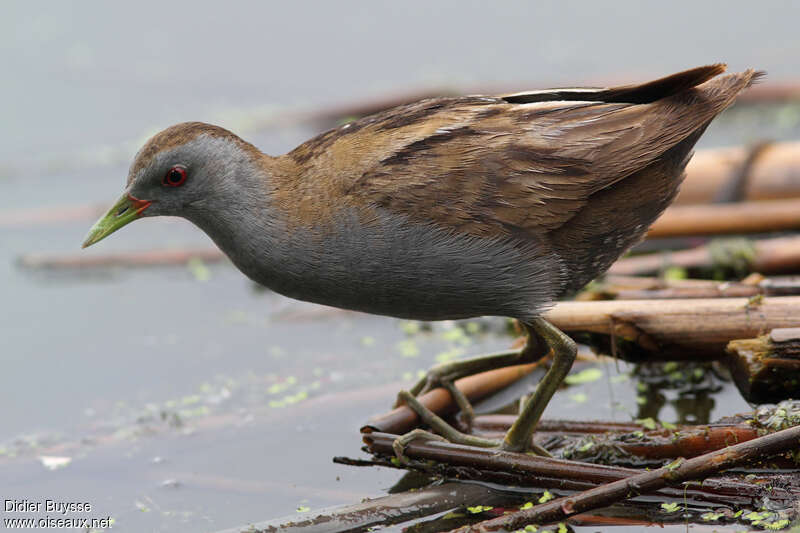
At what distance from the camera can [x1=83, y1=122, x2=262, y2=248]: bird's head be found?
156 inches

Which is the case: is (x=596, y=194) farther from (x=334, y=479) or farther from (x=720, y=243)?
(x=720, y=243)

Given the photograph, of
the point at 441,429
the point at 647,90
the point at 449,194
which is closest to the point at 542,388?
the point at 441,429

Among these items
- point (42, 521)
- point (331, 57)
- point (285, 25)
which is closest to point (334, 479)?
point (42, 521)

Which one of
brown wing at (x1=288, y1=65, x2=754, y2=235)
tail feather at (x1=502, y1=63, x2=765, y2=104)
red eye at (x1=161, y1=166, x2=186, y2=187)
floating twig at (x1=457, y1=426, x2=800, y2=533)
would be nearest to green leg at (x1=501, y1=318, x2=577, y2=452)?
brown wing at (x1=288, y1=65, x2=754, y2=235)

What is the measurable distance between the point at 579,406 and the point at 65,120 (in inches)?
245

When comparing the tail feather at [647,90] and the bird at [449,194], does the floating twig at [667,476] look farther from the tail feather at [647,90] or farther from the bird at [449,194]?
the tail feather at [647,90]

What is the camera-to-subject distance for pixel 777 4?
35.9ft

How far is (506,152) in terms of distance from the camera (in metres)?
3.89

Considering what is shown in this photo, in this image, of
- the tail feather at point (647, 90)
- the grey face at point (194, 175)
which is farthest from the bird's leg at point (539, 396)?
the grey face at point (194, 175)

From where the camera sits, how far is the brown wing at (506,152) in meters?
3.85

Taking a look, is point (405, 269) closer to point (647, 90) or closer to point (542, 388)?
Answer: point (542, 388)

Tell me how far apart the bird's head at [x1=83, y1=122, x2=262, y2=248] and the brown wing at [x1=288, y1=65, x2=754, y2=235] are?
0.92ft

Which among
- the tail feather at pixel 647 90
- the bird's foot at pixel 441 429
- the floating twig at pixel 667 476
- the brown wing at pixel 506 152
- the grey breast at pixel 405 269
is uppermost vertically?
the tail feather at pixel 647 90

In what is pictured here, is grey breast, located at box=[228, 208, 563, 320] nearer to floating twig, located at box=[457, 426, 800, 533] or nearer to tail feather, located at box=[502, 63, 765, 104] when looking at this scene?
tail feather, located at box=[502, 63, 765, 104]
